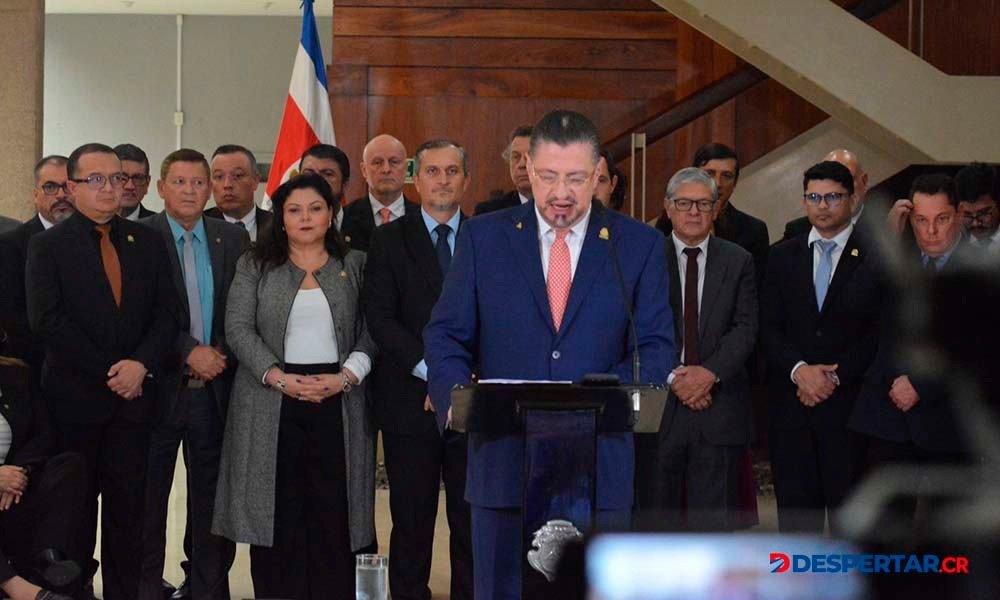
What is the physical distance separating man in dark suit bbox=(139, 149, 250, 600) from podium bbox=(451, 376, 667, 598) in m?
2.43

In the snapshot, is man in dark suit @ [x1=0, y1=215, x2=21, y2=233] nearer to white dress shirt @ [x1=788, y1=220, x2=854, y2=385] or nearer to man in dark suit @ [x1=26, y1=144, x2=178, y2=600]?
man in dark suit @ [x1=26, y1=144, x2=178, y2=600]

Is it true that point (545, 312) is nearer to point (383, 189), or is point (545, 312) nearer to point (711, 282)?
point (711, 282)

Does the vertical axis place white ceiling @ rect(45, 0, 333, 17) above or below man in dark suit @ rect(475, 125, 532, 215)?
above

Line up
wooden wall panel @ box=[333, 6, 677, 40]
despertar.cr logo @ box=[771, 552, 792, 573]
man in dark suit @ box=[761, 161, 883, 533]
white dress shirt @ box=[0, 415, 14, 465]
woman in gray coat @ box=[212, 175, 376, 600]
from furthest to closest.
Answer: wooden wall panel @ box=[333, 6, 677, 40], man in dark suit @ box=[761, 161, 883, 533], woman in gray coat @ box=[212, 175, 376, 600], white dress shirt @ box=[0, 415, 14, 465], despertar.cr logo @ box=[771, 552, 792, 573]

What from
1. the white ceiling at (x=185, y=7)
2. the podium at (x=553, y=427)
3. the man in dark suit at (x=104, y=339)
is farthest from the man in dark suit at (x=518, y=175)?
the white ceiling at (x=185, y=7)

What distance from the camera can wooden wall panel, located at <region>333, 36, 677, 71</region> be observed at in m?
9.44

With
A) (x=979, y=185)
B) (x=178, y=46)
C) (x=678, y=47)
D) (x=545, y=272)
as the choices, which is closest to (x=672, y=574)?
(x=545, y=272)

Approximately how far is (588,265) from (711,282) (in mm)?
2036

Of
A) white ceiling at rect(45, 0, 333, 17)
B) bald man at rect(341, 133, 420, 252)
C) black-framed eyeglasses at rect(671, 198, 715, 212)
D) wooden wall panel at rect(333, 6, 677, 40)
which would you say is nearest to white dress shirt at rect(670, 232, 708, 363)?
black-framed eyeglasses at rect(671, 198, 715, 212)

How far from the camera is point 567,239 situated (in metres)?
3.32

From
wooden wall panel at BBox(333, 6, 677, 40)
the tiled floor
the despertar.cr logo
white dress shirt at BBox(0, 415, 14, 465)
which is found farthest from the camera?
wooden wall panel at BBox(333, 6, 677, 40)

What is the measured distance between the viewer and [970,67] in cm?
929

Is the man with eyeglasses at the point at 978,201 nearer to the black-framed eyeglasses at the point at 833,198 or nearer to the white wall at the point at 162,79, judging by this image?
the black-framed eyeglasses at the point at 833,198

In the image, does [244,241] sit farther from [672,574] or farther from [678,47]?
[678,47]
